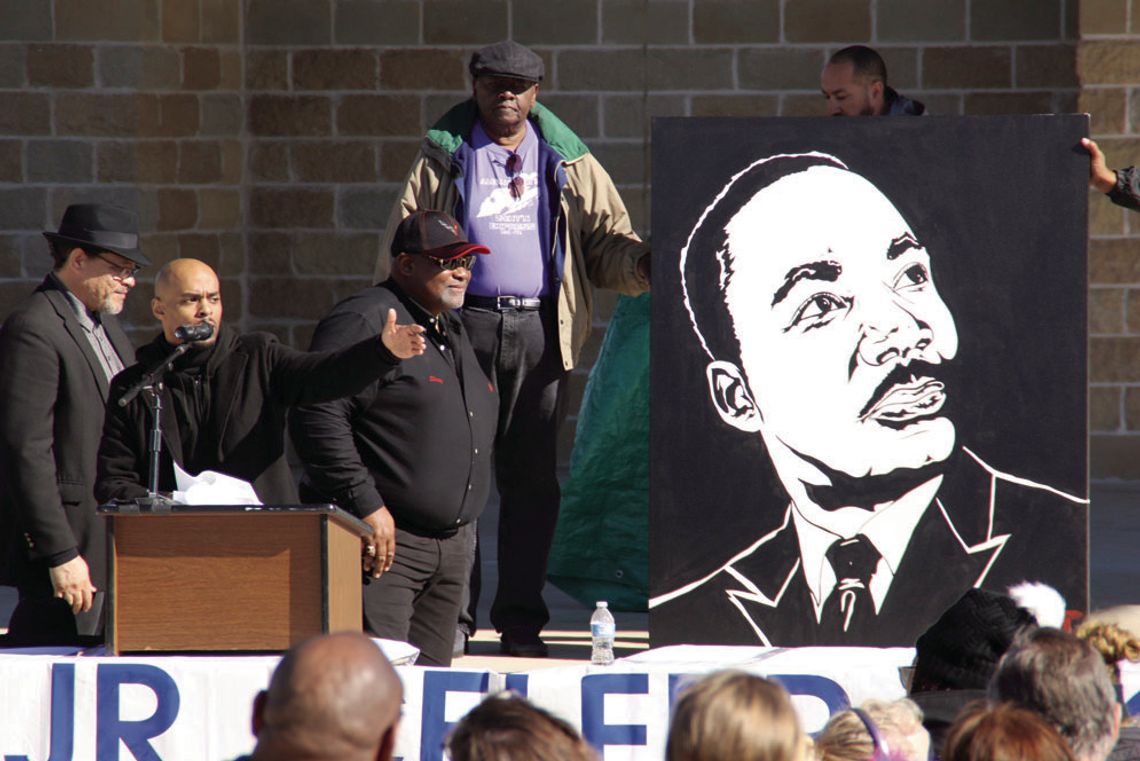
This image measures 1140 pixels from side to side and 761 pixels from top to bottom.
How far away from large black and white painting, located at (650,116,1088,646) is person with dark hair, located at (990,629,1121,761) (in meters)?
2.11

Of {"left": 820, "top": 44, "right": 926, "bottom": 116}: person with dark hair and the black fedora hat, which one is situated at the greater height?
{"left": 820, "top": 44, "right": 926, "bottom": 116}: person with dark hair

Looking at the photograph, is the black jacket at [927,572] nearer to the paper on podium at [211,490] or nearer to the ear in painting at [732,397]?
the ear in painting at [732,397]

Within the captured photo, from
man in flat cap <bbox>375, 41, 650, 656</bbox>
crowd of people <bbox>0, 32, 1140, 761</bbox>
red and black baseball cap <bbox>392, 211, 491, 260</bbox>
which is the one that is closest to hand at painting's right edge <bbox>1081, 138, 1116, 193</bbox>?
crowd of people <bbox>0, 32, 1140, 761</bbox>

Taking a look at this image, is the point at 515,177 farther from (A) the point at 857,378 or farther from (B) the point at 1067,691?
(B) the point at 1067,691

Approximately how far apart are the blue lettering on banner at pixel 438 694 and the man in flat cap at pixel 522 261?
162cm

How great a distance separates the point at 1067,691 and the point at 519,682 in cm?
172

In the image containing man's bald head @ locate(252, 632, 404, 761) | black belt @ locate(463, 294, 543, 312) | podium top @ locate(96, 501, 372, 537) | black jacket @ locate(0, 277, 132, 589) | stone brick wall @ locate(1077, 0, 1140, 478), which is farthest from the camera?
stone brick wall @ locate(1077, 0, 1140, 478)

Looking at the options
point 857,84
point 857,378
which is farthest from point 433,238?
point 857,84

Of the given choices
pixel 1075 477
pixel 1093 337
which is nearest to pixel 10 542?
pixel 1075 477

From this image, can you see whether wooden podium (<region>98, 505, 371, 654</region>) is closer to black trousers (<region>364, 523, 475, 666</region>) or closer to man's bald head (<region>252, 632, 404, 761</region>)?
black trousers (<region>364, 523, 475, 666</region>)

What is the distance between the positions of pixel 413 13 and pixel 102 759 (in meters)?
6.33

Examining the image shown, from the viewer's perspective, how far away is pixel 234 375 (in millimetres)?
4738

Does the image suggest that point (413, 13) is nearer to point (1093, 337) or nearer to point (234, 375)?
point (1093, 337)

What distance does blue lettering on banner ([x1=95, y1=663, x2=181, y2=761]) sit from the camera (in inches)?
173
